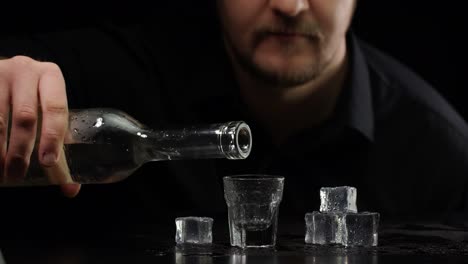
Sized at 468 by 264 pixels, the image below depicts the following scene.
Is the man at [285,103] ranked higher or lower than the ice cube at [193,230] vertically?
higher

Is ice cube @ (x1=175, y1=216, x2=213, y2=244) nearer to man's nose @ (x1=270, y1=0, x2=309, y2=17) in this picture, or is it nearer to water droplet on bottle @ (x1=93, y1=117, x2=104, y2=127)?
water droplet on bottle @ (x1=93, y1=117, x2=104, y2=127)

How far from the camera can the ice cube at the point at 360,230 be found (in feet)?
4.53

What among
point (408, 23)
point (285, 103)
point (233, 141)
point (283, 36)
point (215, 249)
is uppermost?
point (408, 23)

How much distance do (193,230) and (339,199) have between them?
0.90 feet

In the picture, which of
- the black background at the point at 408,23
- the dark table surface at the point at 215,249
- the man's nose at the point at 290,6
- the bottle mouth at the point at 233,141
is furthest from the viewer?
the black background at the point at 408,23

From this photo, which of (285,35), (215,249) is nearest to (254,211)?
(215,249)

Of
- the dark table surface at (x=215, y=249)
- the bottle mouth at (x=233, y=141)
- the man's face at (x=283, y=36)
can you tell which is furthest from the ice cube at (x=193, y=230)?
the man's face at (x=283, y=36)

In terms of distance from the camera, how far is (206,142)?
1371 millimetres

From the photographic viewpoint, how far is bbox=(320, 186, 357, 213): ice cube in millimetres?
1514

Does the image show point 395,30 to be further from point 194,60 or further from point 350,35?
point 194,60

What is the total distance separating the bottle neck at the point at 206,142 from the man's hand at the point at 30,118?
168mm

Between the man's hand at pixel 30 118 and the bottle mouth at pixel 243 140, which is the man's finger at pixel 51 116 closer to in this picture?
the man's hand at pixel 30 118

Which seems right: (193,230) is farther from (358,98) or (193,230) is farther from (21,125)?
(358,98)

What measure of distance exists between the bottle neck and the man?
1.01 m
